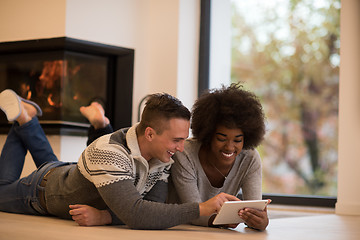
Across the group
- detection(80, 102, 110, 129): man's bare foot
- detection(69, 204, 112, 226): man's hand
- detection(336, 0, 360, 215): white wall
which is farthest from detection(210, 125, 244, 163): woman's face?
detection(336, 0, 360, 215): white wall

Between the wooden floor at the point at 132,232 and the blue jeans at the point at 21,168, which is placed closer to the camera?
the wooden floor at the point at 132,232

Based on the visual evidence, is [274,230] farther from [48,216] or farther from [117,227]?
[48,216]

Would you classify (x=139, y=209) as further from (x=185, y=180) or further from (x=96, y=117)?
(x=96, y=117)

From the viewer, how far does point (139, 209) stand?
2.12 m

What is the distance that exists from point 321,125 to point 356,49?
14.3 ft

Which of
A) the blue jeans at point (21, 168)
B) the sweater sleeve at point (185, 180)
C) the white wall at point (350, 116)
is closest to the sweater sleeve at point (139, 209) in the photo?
the sweater sleeve at point (185, 180)

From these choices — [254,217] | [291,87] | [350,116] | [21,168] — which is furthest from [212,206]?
[291,87]

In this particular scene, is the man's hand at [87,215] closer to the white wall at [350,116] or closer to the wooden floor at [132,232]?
the wooden floor at [132,232]

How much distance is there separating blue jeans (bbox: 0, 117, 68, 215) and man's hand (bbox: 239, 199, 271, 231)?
1.03 meters

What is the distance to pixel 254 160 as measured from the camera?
8.68 feet

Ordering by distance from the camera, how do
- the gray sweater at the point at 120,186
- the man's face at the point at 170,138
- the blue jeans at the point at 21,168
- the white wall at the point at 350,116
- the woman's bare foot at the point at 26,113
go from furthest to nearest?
the white wall at the point at 350,116 < the woman's bare foot at the point at 26,113 < the blue jeans at the point at 21,168 < the man's face at the point at 170,138 < the gray sweater at the point at 120,186

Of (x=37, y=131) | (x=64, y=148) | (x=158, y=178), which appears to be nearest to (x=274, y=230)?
(x=158, y=178)

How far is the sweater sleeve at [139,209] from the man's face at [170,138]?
0.73 ft

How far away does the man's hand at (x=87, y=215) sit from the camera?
2297mm
